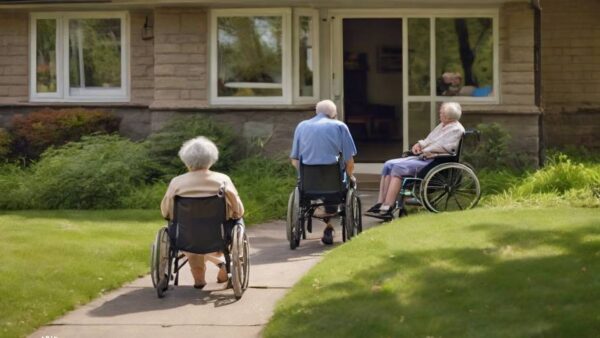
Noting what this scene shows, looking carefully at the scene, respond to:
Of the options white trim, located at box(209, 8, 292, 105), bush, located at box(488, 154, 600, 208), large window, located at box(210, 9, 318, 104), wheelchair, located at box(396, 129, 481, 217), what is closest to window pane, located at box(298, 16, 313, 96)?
large window, located at box(210, 9, 318, 104)

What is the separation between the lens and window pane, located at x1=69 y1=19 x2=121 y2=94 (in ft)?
62.6

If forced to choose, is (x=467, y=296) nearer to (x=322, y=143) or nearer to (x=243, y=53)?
(x=322, y=143)

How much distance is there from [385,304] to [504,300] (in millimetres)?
831

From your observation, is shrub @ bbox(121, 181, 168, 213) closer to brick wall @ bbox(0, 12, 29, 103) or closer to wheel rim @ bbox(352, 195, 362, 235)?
wheel rim @ bbox(352, 195, 362, 235)

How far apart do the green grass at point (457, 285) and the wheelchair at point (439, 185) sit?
1.52 metres

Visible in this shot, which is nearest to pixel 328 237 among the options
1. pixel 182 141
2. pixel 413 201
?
pixel 413 201

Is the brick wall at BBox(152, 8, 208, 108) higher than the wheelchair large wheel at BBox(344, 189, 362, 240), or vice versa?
the brick wall at BBox(152, 8, 208, 108)

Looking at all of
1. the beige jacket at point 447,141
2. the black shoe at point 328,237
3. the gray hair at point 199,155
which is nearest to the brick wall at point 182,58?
the beige jacket at point 447,141

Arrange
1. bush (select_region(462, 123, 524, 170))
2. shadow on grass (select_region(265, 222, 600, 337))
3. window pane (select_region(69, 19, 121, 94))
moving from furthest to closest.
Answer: window pane (select_region(69, 19, 121, 94)) < bush (select_region(462, 123, 524, 170)) < shadow on grass (select_region(265, 222, 600, 337))

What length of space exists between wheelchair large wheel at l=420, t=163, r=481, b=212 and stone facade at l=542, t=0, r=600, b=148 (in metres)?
7.29

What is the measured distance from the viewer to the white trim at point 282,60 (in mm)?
17844

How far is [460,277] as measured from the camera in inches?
355

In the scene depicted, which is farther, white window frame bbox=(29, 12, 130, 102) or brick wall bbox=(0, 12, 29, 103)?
brick wall bbox=(0, 12, 29, 103)

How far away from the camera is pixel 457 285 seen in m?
8.78
